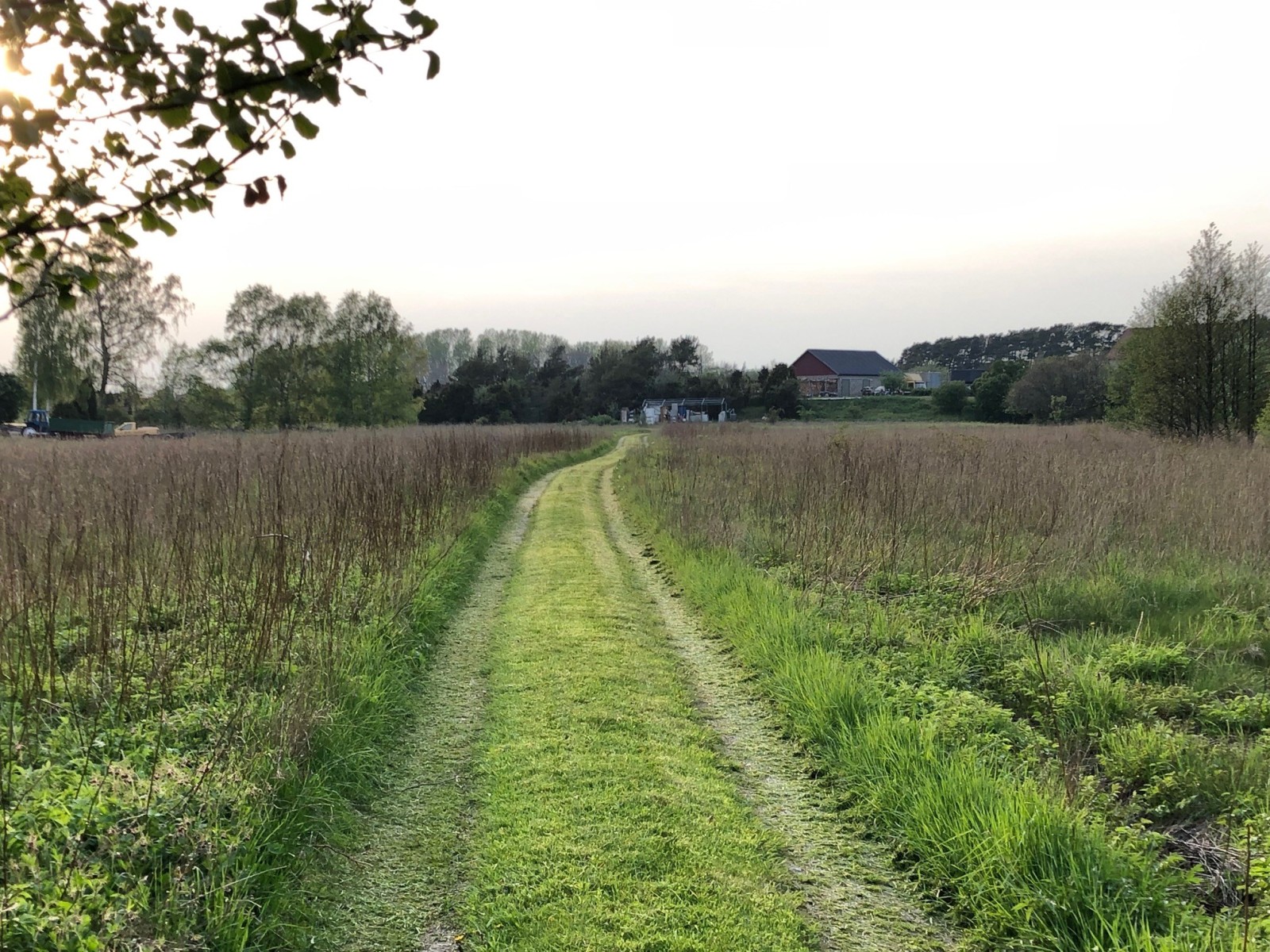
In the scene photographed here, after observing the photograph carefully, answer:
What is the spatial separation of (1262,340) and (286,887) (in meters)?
28.3

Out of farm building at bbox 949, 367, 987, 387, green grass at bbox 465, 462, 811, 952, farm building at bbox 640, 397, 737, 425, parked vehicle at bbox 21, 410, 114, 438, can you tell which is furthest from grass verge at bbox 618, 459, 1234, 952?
farm building at bbox 949, 367, 987, 387

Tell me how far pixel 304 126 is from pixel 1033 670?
520cm

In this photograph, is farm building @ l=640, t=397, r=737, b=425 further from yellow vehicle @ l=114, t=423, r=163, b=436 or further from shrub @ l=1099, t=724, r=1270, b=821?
shrub @ l=1099, t=724, r=1270, b=821

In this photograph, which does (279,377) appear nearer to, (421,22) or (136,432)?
(136,432)

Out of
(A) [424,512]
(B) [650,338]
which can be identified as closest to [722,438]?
(A) [424,512]

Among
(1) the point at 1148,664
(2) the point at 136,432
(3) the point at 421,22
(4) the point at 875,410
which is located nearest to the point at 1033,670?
(1) the point at 1148,664

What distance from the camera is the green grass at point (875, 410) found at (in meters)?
61.0

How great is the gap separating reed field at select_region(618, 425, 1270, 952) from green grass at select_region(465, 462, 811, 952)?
75 centimetres

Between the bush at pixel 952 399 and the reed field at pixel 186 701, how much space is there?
6139 centimetres

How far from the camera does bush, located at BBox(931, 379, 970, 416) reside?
6125cm

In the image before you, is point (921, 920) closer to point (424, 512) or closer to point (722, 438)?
point (424, 512)

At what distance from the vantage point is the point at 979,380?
6050cm

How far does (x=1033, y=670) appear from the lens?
4.83 metres

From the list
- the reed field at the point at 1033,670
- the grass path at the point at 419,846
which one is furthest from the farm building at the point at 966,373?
the grass path at the point at 419,846
